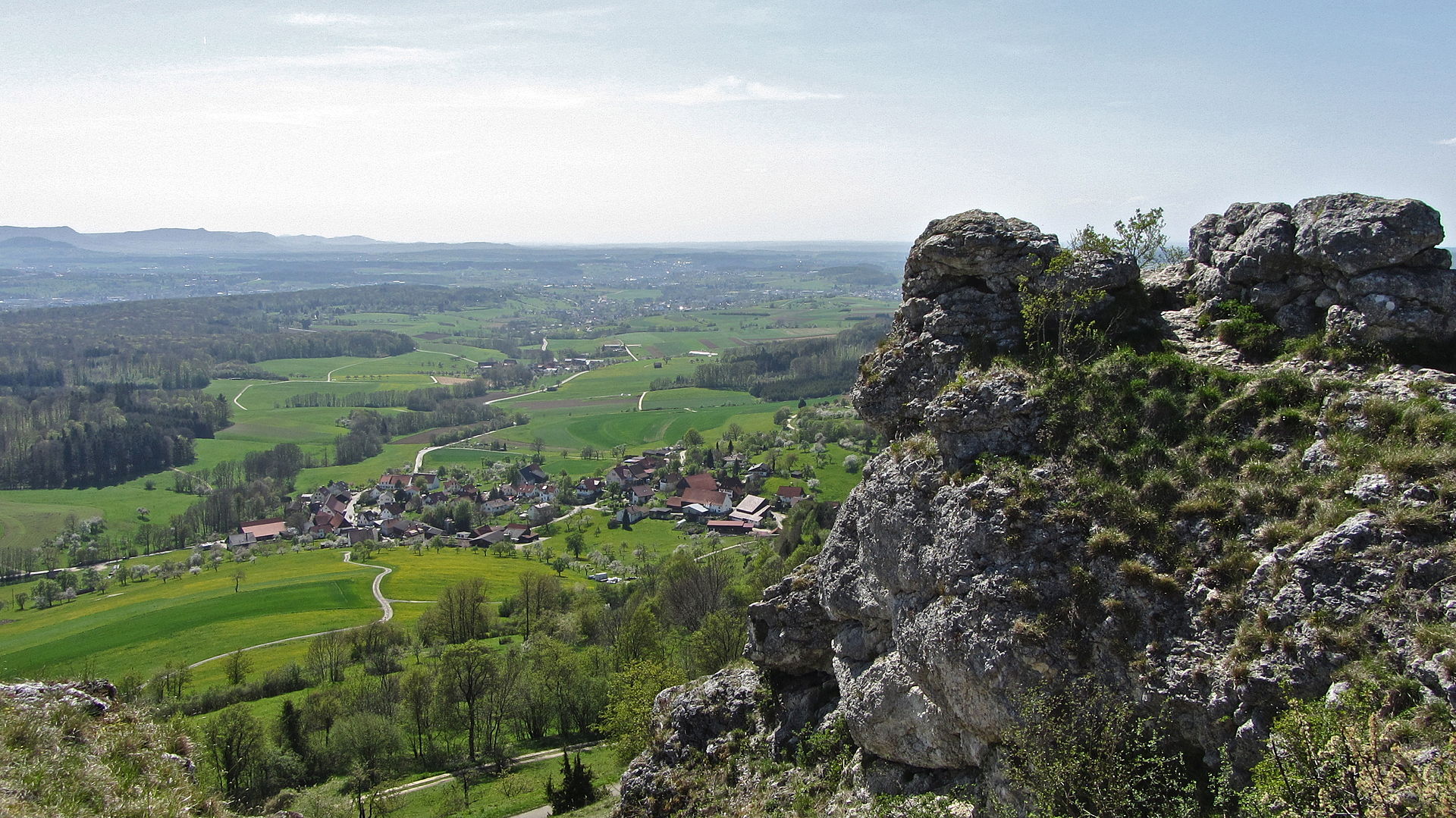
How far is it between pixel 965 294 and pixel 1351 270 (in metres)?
9.21

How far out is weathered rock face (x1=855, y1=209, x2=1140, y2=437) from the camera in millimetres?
22344

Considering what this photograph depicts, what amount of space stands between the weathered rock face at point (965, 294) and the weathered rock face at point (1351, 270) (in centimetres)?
325

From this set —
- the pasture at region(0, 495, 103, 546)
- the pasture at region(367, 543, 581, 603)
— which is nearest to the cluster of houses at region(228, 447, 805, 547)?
the pasture at region(367, 543, 581, 603)

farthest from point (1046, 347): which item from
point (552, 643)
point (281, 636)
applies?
point (281, 636)

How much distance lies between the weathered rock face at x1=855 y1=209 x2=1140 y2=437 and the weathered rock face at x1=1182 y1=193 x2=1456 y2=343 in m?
3.25

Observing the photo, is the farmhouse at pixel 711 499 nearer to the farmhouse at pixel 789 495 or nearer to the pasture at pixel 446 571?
the farmhouse at pixel 789 495

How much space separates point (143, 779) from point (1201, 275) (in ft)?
104

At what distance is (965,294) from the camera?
76.9 ft

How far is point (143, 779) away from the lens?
1862 cm

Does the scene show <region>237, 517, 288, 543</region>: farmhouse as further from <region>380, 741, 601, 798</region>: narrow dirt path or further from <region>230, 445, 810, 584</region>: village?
<region>380, 741, 601, 798</region>: narrow dirt path

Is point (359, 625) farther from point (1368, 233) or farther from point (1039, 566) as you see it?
point (1368, 233)

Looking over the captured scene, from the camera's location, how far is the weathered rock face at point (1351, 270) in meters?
18.1

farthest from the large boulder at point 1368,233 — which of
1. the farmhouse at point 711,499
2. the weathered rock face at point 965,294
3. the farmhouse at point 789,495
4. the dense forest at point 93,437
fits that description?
the dense forest at point 93,437

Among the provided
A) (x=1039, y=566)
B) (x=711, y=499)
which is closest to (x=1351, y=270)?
Answer: (x=1039, y=566)
